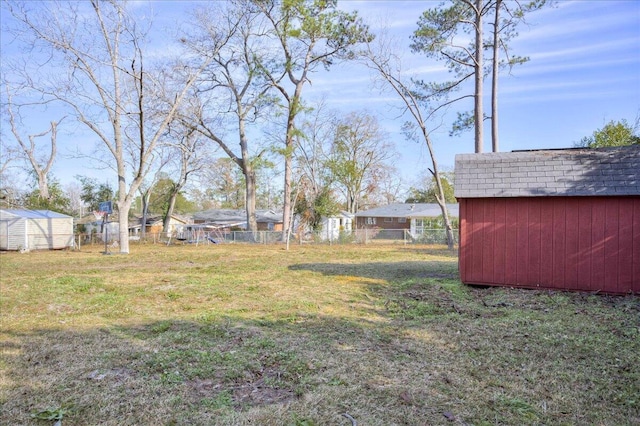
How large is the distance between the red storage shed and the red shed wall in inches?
0.6

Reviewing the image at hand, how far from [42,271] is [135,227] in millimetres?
28169

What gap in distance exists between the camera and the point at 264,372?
373 centimetres

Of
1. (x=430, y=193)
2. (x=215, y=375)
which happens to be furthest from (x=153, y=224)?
(x=215, y=375)

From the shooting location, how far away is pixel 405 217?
112 feet

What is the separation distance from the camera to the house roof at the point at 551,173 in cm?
734

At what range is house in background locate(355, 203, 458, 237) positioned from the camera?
1263 inches

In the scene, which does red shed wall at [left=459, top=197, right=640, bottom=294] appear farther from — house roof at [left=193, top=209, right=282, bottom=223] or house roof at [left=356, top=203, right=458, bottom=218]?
house roof at [left=193, top=209, right=282, bottom=223]

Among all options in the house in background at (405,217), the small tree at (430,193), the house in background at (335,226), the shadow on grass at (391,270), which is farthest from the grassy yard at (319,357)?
the small tree at (430,193)

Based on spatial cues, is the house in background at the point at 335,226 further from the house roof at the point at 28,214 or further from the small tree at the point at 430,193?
the house roof at the point at 28,214

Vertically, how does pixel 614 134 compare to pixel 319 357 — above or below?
above

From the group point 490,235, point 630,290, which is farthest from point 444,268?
point 630,290

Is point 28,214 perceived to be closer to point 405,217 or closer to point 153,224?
point 153,224

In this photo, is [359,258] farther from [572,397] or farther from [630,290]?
[572,397]

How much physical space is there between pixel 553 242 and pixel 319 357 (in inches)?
226
